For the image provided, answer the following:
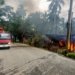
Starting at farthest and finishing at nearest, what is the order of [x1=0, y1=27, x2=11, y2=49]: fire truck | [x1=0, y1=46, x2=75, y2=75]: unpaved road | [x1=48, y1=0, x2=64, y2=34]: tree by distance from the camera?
[x1=48, y1=0, x2=64, y2=34]: tree → [x1=0, y1=27, x2=11, y2=49]: fire truck → [x1=0, y1=46, x2=75, y2=75]: unpaved road

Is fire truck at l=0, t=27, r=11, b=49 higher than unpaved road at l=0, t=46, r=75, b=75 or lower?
higher

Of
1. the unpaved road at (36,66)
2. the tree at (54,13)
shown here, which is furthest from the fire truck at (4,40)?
the tree at (54,13)

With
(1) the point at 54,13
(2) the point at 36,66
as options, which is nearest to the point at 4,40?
(2) the point at 36,66

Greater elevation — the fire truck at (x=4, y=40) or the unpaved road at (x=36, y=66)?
the fire truck at (x=4, y=40)

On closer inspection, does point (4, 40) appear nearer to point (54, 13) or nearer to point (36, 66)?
point (36, 66)

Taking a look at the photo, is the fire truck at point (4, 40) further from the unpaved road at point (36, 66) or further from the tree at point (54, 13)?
the tree at point (54, 13)

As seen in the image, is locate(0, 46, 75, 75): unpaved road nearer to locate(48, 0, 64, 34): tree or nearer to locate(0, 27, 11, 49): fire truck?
locate(0, 27, 11, 49): fire truck

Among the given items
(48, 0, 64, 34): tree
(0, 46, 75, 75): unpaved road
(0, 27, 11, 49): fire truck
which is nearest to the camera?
(0, 46, 75, 75): unpaved road

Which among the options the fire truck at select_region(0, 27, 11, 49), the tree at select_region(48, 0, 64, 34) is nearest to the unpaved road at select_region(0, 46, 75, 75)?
the fire truck at select_region(0, 27, 11, 49)

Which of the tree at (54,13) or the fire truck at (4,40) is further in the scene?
the tree at (54,13)

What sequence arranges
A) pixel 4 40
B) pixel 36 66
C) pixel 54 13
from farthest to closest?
1. pixel 54 13
2. pixel 4 40
3. pixel 36 66

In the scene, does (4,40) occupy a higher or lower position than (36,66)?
higher

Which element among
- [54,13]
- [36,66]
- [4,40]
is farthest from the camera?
[54,13]

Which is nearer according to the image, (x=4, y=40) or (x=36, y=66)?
(x=36, y=66)
